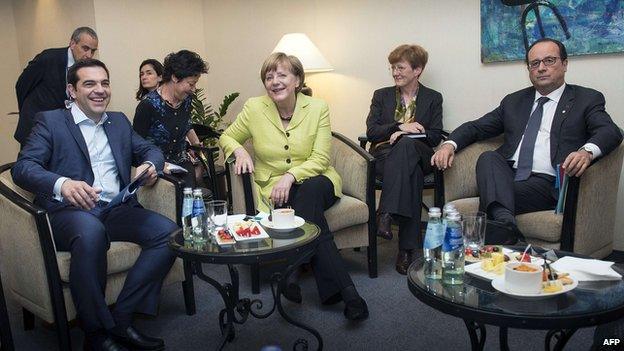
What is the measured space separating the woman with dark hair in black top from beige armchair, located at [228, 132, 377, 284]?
454mm

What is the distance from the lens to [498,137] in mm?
3420

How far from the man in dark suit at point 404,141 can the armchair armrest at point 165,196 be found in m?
1.13

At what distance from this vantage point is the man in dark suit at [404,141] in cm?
311

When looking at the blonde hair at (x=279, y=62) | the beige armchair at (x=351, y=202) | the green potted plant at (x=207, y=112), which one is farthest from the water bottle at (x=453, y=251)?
the green potted plant at (x=207, y=112)

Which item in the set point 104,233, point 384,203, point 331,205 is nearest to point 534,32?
point 384,203

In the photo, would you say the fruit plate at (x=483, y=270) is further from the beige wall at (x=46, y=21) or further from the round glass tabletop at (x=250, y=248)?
the beige wall at (x=46, y=21)

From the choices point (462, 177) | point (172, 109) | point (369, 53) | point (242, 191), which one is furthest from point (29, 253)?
point (369, 53)

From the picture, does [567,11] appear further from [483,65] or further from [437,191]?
[437,191]

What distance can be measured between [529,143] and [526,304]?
174 cm

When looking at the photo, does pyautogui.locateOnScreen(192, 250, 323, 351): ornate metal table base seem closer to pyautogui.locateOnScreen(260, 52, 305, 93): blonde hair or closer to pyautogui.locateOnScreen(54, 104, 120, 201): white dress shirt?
pyautogui.locateOnScreen(54, 104, 120, 201): white dress shirt

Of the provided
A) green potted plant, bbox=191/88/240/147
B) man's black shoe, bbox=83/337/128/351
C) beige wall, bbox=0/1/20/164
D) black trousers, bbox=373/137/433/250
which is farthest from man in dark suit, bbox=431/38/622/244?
beige wall, bbox=0/1/20/164

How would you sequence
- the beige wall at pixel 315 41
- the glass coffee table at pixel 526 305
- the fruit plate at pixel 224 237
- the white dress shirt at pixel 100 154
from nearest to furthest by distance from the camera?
1. the glass coffee table at pixel 526 305
2. the fruit plate at pixel 224 237
3. the white dress shirt at pixel 100 154
4. the beige wall at pixel 315 41

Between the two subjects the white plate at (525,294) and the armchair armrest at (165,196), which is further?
the armchair armrest at (165,196)

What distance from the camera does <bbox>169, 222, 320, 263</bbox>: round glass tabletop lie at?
198cm
